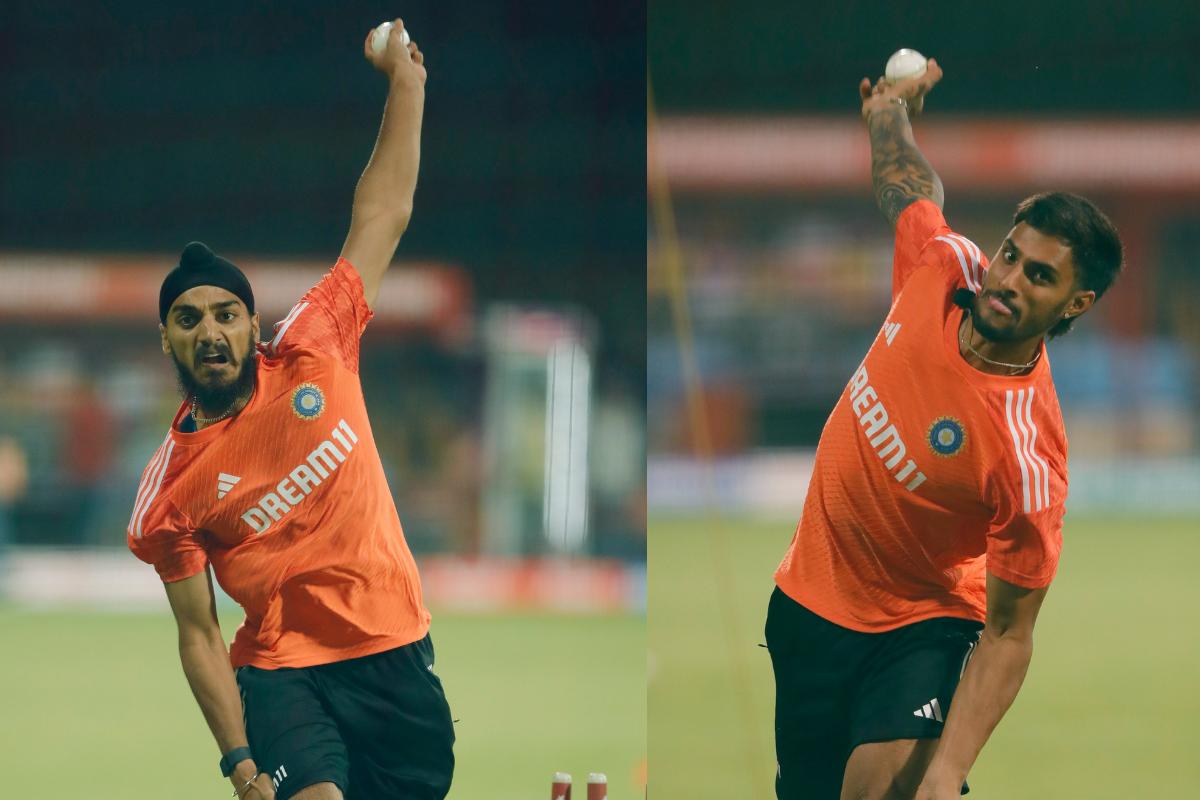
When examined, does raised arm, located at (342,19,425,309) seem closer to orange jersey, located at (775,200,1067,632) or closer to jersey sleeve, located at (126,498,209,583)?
jersey sleeve, located at (126,498,209,583)

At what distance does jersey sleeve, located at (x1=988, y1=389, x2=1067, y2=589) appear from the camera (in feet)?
12.6

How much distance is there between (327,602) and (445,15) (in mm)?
15533

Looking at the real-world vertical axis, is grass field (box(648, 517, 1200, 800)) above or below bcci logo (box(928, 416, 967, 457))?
below

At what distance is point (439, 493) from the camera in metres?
21.6

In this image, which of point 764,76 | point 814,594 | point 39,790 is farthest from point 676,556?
point 814,594

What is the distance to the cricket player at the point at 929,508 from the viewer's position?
3857 millimetres

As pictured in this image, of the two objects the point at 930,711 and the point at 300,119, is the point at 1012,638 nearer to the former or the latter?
the point at 930,711

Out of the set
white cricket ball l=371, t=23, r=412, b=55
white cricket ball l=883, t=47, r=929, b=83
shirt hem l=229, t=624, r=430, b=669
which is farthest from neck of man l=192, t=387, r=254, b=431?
white cricket ball l=883, t=47, r=929, b=83

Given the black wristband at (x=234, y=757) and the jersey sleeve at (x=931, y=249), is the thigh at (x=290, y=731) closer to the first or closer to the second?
the black wristband at (x=234, y=757)

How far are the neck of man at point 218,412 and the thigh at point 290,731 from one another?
735mm

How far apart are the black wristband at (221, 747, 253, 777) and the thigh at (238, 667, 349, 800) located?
3cm

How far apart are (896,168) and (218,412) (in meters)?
2.15

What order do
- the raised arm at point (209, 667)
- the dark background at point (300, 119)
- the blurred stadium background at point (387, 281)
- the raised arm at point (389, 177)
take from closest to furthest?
the raised arm at point (209, 667)
the raised arm at point (389, 177)
the blurred stadium background at point (387, 281)
the dark background at point (300, 119)

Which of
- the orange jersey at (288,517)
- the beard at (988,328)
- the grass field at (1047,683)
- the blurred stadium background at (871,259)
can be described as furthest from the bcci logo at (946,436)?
the blurred stadium background at (871,259)
